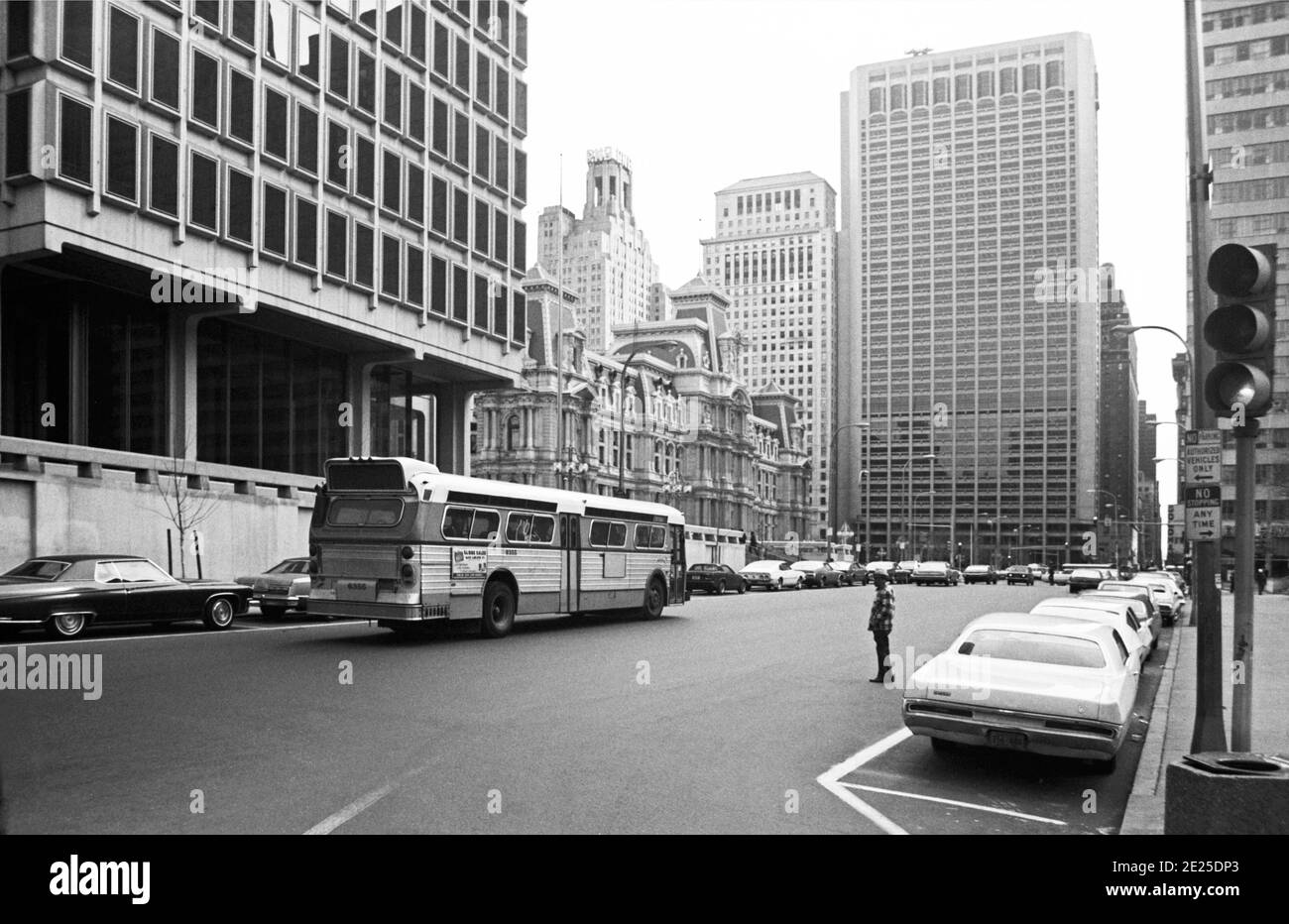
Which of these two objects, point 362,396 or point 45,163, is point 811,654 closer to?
point 45,163

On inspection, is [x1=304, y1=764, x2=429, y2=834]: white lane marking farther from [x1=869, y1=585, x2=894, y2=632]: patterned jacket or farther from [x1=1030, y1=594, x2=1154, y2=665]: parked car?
[x1=869, y1=585, x2=894, y2=632]: patterned jacket

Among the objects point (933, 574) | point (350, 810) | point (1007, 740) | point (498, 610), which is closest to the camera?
point (350, 810)

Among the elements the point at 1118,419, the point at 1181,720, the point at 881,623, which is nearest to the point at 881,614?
the point at 881,623

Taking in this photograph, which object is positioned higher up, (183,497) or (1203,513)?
(183,497)

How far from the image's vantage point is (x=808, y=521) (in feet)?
534

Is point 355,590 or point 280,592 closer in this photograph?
point 355,590

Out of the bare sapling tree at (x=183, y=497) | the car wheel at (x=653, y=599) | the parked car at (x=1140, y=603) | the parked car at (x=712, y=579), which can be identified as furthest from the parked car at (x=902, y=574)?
the bare sapling tree at (x=183, y=497)

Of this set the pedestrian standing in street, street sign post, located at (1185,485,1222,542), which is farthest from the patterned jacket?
street sign post, located at (1185,485,1222,542)

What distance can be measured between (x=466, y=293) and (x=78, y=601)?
1086 inches

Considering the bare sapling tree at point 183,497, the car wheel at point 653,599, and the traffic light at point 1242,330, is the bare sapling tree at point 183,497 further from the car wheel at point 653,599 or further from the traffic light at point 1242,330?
the traffic light at point 1242,330

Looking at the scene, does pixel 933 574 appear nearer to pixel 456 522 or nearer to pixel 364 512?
pixel 456 522

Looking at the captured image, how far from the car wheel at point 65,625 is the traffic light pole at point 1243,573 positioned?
16072 millimetres

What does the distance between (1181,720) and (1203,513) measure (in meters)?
3.93

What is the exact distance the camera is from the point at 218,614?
2064cm
